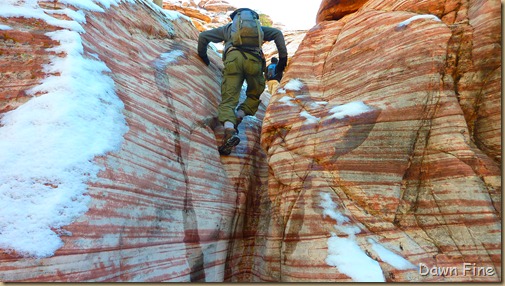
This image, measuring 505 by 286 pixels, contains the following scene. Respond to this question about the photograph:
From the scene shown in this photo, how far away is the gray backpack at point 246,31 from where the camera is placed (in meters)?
6.71

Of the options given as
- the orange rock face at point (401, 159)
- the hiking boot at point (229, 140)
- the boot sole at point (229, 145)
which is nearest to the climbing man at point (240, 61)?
the hiking boot at point (229, 140)

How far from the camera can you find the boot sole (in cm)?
588

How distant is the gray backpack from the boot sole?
8.32 ft

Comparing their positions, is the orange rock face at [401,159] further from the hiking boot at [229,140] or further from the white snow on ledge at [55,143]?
the white snow on ledge at [55,143]

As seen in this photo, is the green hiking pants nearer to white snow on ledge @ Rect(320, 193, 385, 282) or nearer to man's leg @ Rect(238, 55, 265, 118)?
man's leg @ Rect(238, 55, 265, 118)

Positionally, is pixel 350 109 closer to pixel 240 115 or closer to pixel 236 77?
pixel 240 115

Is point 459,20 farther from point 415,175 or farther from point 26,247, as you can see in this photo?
point 26,247

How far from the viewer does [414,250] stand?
12.4ft

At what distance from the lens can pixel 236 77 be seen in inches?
269

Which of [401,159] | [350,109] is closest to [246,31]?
[350,109]

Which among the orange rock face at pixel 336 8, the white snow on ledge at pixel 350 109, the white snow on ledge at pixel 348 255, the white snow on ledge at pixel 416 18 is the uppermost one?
the orange rock face at pixel 336 8

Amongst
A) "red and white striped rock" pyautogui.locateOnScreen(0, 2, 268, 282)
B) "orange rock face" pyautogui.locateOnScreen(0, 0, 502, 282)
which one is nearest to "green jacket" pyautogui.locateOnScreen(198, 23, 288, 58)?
"red and white striped rock" pyautogui.locateOnScreen(0, 2, 268, 282)

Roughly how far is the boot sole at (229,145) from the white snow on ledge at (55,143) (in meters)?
2.20

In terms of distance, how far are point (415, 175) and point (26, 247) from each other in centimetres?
523
